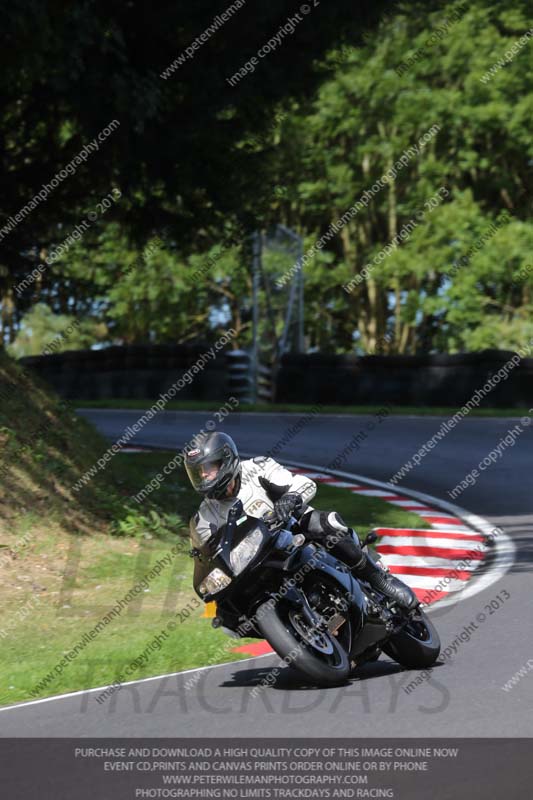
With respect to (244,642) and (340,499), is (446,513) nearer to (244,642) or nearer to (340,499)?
(340,499)

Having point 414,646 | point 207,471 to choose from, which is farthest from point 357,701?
point 207,471

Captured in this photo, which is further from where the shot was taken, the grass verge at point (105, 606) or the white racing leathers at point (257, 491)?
the grass verge at point (105, 606)

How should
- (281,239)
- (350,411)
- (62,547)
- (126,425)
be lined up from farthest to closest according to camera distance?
1. (281,239)
2. (350,411)
3. (126,425)
4. (62,547)

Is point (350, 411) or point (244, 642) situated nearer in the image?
point (244, 642)

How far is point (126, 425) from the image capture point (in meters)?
22.0

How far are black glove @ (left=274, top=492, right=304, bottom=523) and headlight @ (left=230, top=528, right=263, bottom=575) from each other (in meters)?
0.15

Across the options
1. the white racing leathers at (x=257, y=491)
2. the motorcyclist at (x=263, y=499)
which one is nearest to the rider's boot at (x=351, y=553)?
the motorcyclist at (x=263, y=499)

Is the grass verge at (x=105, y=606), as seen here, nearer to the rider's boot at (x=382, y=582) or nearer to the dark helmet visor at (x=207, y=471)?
the rider's boot at (x=382, y=582)

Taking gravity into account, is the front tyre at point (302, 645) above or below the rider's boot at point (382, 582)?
below

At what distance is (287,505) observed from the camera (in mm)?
7113

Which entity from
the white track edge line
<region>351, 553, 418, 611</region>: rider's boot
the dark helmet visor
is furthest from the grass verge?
A: the dark helmet visor

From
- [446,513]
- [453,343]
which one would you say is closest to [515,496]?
[446,513]

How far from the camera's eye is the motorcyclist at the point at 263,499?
714 centimetres

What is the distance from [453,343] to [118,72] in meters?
25.7
